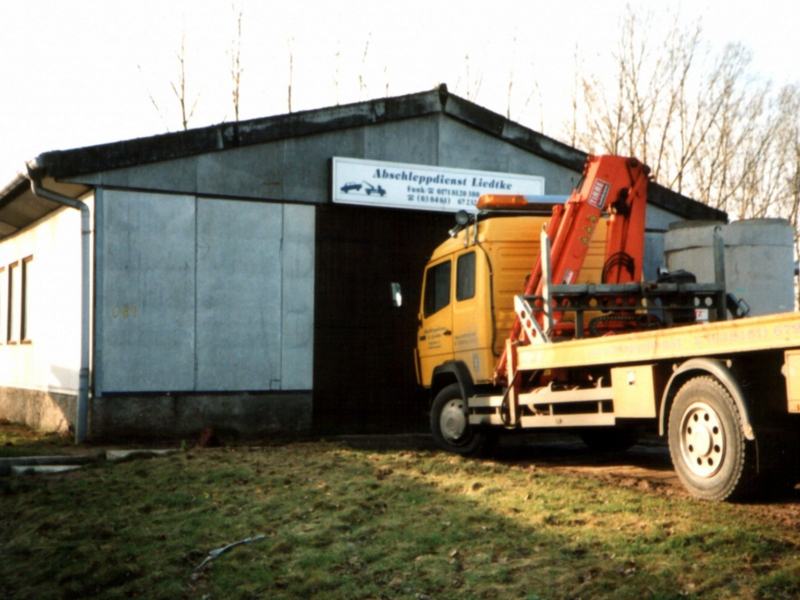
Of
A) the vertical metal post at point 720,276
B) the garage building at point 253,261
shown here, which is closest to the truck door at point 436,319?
the garage building at point 253,261

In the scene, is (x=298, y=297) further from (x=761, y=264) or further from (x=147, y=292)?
(x=761, y=264)

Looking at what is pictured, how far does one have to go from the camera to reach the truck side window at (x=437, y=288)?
11953 mm

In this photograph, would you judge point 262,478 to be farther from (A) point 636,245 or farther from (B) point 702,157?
(B) point 702,157

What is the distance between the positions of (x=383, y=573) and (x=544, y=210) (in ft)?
22.6

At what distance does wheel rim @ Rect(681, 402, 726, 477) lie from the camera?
6.73 m

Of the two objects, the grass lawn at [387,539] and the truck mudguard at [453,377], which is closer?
the grass lawn at [387,539]

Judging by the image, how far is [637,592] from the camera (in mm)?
4746

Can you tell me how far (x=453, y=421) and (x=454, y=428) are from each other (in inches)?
3.5

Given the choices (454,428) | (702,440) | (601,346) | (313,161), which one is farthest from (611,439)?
(313,161)

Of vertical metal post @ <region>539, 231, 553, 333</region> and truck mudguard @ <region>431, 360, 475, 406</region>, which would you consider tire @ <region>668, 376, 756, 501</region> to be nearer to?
vertical metal post @ <region>539, 231, 553, 333</region>

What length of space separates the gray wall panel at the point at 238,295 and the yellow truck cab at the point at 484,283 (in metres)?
3.45

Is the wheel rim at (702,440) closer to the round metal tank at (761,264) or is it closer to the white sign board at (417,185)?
the round metal tank at (761,264)

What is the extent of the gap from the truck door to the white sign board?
294cm

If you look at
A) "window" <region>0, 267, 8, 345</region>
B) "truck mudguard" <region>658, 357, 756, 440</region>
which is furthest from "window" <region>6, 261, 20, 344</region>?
"truck mudguard" <region>658, 357, 756, 440</region>
